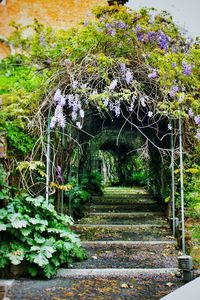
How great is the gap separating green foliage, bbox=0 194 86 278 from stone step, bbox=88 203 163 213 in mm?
4136

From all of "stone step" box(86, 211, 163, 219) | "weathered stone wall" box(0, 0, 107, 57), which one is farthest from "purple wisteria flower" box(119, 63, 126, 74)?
"weathered stone wall" box(0, 0, 107, 57)

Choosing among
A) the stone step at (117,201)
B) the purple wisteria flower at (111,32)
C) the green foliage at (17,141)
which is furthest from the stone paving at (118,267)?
the purple wisteria flower at (111,32)

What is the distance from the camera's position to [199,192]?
5543mm

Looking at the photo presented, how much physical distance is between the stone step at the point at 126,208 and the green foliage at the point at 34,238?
4136 millimetres

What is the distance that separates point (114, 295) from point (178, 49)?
11.6ft

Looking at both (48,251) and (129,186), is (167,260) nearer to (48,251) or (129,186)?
(48,251)

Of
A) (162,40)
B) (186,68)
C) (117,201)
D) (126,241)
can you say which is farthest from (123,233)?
(117,201)

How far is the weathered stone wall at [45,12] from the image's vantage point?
987 cm

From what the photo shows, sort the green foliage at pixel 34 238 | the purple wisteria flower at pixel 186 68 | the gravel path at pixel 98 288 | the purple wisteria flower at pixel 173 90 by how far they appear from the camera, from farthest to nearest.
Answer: the purple wisteria flower at pixel 186 68, the purple wisteria flower at pixel 173 90, the green foliage at pixel 34 238, the gravel path at pixel 98 288

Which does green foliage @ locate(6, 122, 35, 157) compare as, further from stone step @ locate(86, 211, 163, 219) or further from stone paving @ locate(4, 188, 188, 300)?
stone step @ locate(86, 211, 163, 219)

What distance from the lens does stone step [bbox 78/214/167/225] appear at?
6798 millimetres

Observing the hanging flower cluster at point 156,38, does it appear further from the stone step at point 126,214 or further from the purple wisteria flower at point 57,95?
the stone step at point 126,214

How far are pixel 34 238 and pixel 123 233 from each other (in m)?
2.46

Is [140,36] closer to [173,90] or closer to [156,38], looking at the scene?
[156,38]
